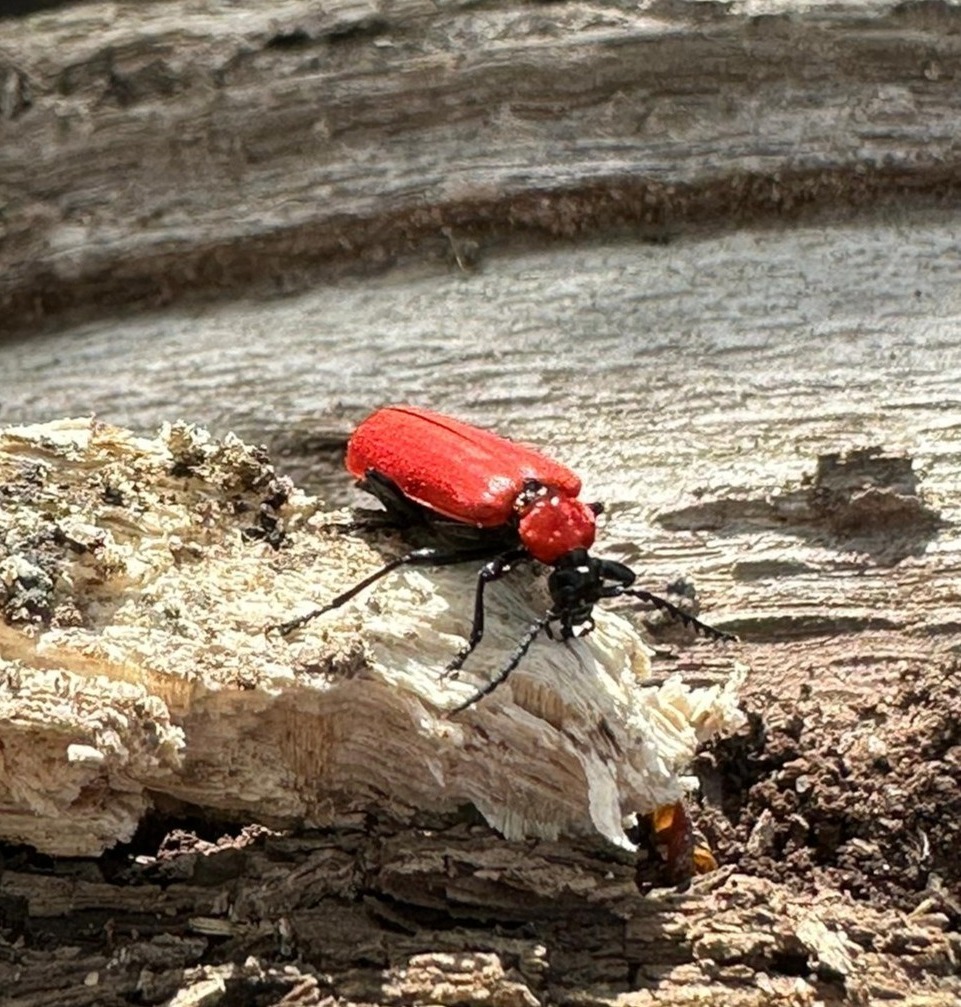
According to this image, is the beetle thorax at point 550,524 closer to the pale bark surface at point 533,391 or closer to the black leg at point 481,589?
the black leg at point 481,589

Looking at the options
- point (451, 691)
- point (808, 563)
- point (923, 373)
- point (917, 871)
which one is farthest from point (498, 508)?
point (923, 373)

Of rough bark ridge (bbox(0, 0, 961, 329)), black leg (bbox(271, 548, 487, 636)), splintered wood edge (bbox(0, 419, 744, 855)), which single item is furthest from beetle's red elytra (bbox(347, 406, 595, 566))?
rough bark ridge (bbox(0, 0, 961, 329))

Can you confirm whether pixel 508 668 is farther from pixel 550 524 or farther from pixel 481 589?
pixel 550 524

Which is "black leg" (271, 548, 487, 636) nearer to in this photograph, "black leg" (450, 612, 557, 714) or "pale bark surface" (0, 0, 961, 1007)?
"pale bark surface" (0, 0, 961, 1007)

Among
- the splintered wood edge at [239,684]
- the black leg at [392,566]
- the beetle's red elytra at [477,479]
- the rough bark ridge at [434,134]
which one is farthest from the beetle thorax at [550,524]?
the rough bark ridge at [434,134]

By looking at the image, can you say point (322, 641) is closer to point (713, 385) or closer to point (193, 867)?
point (193, 867)
